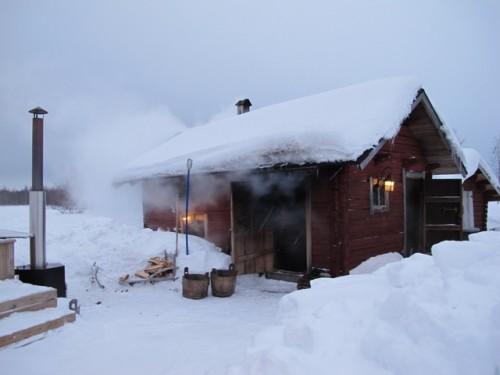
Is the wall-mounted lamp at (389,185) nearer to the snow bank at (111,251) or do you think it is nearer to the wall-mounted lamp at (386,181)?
the wall-mounted lamp at (386,181)

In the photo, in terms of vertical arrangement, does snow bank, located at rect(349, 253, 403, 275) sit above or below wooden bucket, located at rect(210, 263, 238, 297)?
above

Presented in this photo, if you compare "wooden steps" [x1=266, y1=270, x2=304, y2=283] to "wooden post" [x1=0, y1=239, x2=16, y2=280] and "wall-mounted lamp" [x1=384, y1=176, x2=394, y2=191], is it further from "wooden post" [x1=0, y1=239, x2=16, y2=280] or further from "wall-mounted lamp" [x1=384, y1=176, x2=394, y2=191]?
"wooden post" [x1=0, y1=239, x2=16, y2=280]

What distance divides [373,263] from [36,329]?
7.02 metres

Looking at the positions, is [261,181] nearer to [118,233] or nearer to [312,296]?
[118,233]

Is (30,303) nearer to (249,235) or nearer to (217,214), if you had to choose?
(249,235)

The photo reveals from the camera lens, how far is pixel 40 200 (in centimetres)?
666

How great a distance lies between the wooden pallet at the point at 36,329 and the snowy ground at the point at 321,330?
4.6 inches

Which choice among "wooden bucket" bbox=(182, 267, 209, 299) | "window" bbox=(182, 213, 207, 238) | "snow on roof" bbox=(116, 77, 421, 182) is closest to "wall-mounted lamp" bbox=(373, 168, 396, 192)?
"snow on roof" bbox=(116, 77, 421, 182)

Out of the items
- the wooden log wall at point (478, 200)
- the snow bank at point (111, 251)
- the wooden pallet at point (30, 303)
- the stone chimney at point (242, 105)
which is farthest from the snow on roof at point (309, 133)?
the wooden log wall at point (478, 200)

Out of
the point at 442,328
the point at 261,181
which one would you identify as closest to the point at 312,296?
the point at 442,328

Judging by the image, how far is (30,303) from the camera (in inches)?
214

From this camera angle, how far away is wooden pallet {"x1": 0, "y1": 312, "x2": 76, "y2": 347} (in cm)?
467

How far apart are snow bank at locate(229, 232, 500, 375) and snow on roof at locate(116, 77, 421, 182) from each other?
381 centimetres

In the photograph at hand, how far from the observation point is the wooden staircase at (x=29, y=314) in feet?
15.8
